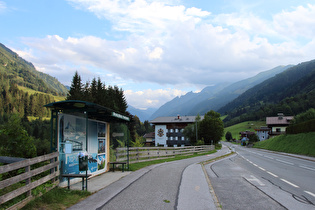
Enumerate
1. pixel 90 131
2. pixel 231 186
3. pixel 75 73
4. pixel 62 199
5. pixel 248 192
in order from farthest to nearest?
pixel 75 73
pixel 90 131
pixel 231 186
pixel 248 192
pixel 62 199

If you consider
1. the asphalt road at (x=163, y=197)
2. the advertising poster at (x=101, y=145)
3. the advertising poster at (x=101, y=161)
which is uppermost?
the advertising poster at (x=101, y=145)

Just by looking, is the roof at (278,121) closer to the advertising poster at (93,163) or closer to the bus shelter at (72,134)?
the advertising poster at (93,163)

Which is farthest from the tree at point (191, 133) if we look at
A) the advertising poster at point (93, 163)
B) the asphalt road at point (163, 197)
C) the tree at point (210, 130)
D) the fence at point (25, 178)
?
the fence at point (25, 178)

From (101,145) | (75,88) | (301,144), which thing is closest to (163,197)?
(101,145)

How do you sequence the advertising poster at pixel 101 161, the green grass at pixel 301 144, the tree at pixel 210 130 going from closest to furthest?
the advertising poster at pixel 101 161 < the green grass at pixel 301 144 < the tree at pixel 210 130

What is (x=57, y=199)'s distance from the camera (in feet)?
21.1

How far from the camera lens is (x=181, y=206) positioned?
20.3 feet

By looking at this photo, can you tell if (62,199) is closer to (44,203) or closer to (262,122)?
(44,203)

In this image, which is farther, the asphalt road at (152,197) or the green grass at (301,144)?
the green grass at (301,144)

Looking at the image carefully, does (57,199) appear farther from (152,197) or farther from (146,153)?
(146,153)

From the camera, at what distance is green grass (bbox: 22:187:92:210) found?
581 cm

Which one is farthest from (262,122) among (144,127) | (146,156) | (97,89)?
(146,156)

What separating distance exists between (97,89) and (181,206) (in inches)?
2685

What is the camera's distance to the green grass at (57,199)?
5.81 meters
